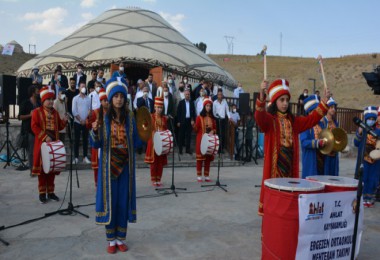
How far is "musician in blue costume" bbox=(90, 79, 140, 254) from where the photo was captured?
3.88 m

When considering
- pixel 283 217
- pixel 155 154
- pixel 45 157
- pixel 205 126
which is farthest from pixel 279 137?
pixel 205 126

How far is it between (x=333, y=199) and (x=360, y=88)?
129 ft

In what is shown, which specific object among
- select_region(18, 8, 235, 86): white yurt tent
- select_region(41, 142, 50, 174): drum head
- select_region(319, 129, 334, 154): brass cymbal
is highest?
select_region(18, 8, 235, 86): white yurt tent

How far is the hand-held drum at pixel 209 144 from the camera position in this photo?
7.46 m

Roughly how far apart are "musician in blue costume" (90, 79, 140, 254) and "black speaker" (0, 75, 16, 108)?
583 cm

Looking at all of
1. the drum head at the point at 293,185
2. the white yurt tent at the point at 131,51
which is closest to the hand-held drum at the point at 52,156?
the drum head at the point at 293,185

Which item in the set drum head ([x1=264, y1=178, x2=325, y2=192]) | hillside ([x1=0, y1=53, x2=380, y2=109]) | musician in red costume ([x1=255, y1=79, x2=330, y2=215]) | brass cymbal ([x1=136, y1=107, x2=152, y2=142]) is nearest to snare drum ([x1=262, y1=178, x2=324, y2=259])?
drum head ([x1=264, y1=178, x2=325, y2=192])

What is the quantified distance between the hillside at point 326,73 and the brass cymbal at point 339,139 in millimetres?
30072

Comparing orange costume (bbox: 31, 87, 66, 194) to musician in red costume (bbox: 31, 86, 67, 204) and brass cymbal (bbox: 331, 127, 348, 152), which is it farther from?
brass cymbal (bbox: 331, 127, 348, 152)

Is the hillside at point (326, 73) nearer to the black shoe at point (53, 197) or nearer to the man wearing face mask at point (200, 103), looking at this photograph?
the man wearing face mask at point (200, 103)

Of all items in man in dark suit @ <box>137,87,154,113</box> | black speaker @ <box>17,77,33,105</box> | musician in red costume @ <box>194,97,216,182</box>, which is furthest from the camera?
man in dark suit @ <box>137,87,154,113</box>

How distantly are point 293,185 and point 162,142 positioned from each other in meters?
4.02

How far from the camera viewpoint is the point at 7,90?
8773mm

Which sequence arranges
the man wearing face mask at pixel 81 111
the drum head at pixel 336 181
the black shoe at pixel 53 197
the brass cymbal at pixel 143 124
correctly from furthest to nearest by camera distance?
1. the man wearing face mask at pixel 81 111
2. the black shoe at pixel 53 197
3. the brass cymbal at pixel 143 124
4. the drum head at pixel 336 181
